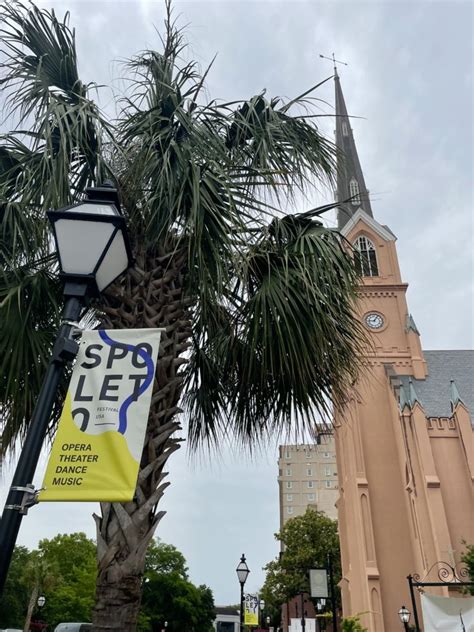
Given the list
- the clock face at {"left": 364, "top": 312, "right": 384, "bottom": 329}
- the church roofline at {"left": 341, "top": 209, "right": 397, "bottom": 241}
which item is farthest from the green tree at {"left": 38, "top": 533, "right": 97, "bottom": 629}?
the church roofline at {"left": 341, "top": 209, "right": 397, "bottom": 241}

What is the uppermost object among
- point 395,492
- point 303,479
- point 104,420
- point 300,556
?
point 303,479

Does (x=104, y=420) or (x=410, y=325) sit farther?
(x=410, y=325)

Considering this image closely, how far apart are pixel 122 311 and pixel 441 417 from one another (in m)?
24.0

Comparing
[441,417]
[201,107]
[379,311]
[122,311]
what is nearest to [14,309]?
[122,311]

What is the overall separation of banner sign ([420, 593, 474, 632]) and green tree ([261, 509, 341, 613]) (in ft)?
88.4

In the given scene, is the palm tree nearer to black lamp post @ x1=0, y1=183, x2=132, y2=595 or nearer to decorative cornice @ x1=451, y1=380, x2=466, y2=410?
black lamp post @ x1=0, y1=183, x2=132, y2=595

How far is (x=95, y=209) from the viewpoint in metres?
3.02

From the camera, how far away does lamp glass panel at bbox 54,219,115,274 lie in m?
2.92

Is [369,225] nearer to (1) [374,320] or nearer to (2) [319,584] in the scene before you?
(1) [374,320]

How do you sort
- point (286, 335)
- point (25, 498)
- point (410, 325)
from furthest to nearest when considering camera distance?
point (410, 325) → point (286, 335) → point (25, 498)

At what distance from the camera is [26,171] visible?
4.45 m

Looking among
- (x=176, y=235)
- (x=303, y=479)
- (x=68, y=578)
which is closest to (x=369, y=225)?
(x=176, y=235)

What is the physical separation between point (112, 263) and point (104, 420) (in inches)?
39.2

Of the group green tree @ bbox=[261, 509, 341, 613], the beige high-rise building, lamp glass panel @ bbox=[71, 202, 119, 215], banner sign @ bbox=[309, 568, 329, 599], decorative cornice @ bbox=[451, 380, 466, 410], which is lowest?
banner sign @ bbox=[309, 568, 329, 599]
